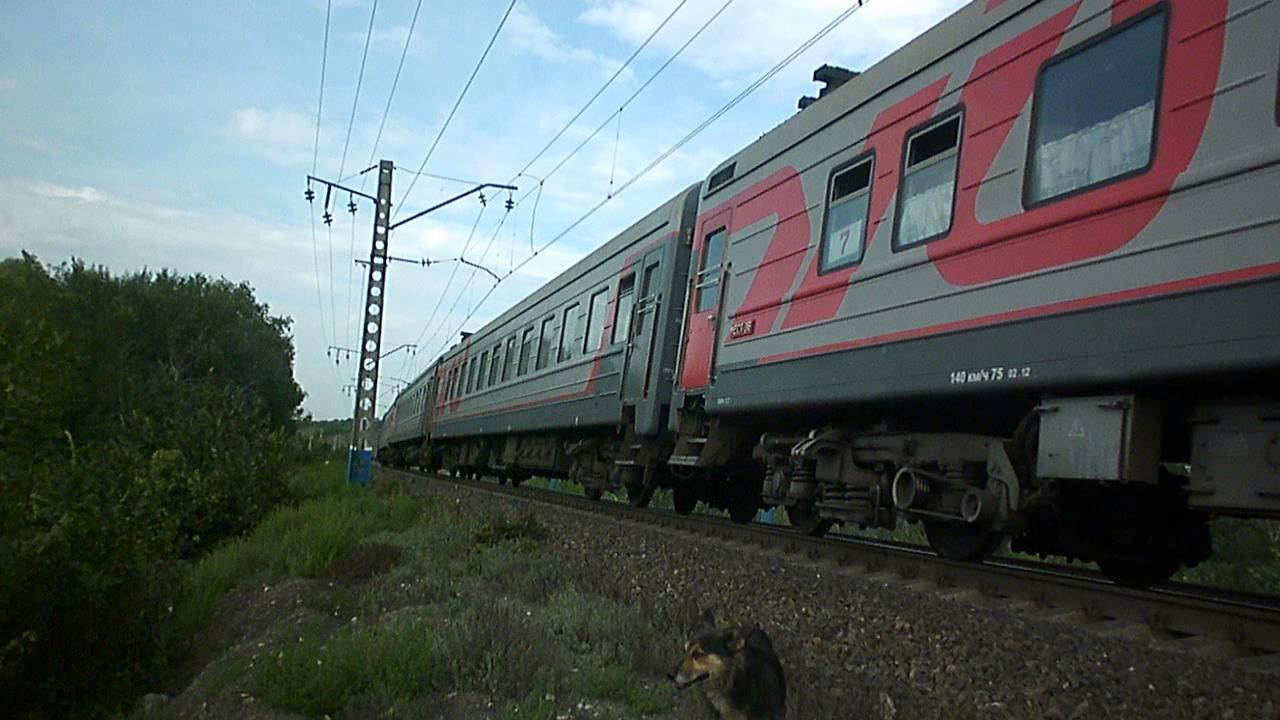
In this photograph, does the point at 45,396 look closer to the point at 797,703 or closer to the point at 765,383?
the point at 765,383

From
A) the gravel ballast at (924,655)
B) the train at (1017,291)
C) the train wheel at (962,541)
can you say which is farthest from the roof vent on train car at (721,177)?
the gravel ballast at (924,655)

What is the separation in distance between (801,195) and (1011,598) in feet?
12.6

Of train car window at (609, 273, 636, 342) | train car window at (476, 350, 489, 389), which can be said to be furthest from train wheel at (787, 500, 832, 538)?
train car window at (476, 350, 489, 389)

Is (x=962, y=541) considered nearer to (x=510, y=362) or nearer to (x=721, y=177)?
(x=721, y=177)

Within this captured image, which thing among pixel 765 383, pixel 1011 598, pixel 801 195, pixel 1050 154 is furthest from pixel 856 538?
pixel 1050 154

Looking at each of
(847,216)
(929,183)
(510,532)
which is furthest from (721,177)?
(929,183)

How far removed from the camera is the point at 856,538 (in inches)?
444

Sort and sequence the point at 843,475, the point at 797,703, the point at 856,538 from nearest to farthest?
the point at 797,703 → the point at 843,475 → the point at 856,538

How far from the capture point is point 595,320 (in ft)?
51.1

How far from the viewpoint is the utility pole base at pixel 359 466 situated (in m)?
20.0

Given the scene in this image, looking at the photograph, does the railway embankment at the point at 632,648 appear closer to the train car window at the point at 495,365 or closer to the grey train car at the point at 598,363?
the grey train car at the point at 598,363

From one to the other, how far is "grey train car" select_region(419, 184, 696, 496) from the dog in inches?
313

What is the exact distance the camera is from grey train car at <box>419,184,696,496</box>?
1249cm

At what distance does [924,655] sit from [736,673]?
52.7 inches
